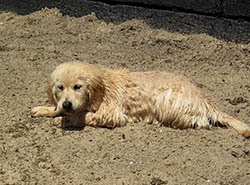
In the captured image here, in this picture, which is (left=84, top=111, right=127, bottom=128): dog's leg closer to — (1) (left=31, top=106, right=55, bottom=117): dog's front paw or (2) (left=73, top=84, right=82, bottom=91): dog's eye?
(2) (left=73, top=84, right=82, bottom=91): dog's eye

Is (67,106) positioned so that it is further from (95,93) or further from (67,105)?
(95,93)

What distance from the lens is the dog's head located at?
4.69 metres

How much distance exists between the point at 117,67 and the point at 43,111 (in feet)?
5.67

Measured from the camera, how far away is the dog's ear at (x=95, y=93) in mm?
4823

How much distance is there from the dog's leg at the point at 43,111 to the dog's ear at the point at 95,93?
55cm

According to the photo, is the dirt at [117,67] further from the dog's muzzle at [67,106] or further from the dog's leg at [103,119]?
the dog's muzzle at [67,106]

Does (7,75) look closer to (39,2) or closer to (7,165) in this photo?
(7,165)

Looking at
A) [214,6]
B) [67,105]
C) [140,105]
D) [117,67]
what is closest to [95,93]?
[67,105]

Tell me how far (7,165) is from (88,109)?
116 cm

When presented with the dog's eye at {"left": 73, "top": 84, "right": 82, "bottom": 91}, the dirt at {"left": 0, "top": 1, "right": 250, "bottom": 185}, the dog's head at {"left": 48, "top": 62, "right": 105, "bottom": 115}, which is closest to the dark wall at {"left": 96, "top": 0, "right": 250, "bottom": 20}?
the dirt at {"left": 0, "top": 1, "right": 250, "bottom": 185}

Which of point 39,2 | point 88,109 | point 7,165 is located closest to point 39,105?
point 88,109

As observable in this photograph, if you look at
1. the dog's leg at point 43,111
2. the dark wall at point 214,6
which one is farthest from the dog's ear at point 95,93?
the dark wall at point 214,6

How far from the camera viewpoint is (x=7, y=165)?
4.43m

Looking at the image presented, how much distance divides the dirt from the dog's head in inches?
15.2
